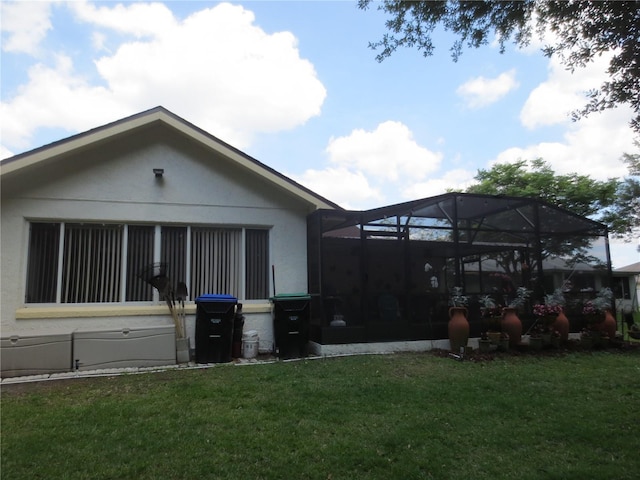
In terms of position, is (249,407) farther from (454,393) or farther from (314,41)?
(314,41)

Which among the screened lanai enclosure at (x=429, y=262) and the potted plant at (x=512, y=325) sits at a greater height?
the screened lanai enclosure at (x=429, y=262)

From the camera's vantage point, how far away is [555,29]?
4547mm

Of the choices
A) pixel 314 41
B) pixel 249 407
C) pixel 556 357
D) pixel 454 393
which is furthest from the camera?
pixel 556 357

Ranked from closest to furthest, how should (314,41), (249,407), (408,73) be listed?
(249,407) → (408,73) → (314,41)

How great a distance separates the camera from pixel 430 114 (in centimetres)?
868

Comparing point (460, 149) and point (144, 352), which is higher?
point (460, 149)

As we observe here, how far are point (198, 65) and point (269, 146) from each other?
10.9ft

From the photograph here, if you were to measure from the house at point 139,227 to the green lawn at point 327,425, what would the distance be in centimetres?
201

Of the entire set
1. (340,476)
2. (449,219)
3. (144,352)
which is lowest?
(340,476)

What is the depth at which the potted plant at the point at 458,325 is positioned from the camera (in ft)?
25.0

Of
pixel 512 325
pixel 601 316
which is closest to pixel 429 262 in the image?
pixel 512 325

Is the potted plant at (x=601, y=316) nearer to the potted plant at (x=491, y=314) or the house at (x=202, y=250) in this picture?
the house at (x=202, y=250)

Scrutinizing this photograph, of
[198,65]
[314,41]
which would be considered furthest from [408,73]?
[198,65]

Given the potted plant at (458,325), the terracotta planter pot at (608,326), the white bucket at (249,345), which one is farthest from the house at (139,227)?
the terracotta planter pot at (608,326)
